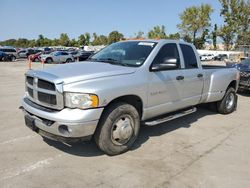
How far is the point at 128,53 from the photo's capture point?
5.06m

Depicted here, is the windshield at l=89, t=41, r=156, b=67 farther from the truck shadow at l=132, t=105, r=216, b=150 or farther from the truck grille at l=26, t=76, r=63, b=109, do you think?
the truck shadow at l=132, t=105, r=216, b=150

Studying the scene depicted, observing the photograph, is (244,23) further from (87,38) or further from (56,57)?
(87,38)

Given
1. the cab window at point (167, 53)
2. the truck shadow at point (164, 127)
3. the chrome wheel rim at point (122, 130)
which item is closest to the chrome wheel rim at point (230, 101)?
the truck shadow at point (164, 127)

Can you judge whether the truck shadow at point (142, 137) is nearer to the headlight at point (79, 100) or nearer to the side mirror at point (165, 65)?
the headlight at point (79, 100)

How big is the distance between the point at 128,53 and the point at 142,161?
6.59ft

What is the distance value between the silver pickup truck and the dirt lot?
402 mm

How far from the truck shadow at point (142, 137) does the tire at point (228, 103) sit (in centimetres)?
34

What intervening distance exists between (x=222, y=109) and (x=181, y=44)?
252cm

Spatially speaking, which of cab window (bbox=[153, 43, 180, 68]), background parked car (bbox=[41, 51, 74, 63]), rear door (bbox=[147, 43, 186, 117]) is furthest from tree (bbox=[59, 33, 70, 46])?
rear door (bbox=[147, 43, 186, 117])

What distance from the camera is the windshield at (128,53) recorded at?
479 cm

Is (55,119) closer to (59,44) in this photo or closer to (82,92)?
(82,92)

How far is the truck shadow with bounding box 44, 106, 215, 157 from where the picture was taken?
4.52m

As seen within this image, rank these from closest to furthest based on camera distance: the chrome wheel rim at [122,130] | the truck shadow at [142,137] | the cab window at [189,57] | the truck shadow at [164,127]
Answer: the chrome wheel rim at [122,130] → the truck shadow at [142,137] → the truck shadow at [164,127] → the cab window at [189,57]

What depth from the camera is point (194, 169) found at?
401 cm
